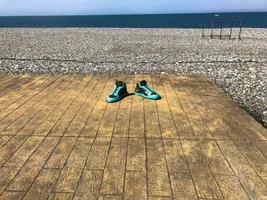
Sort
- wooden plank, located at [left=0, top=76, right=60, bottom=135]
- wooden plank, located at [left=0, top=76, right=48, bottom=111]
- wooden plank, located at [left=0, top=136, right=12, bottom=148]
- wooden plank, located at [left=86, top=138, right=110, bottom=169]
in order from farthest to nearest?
1. wooden plank, located at [left=0, top=76, right=48, bottom=111]
2. wooden plank, located at [left=0, top=76, right=60, bottom=135]
3. wooden plank, located at [left=0, top=136, right=12, bottom=148]
4. wooden plank, located at [left=86, top=138, right=110, bottom=169]

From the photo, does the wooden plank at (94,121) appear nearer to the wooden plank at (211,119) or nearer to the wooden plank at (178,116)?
the wooden plank at (178,116)

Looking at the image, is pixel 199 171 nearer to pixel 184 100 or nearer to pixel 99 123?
pixel 99 123

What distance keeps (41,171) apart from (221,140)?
316 centimetres

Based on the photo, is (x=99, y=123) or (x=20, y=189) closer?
(x=20, y=189)

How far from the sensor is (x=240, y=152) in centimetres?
502

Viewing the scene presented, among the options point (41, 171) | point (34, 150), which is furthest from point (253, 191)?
point (34, 150)

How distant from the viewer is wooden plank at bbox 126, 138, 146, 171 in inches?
179

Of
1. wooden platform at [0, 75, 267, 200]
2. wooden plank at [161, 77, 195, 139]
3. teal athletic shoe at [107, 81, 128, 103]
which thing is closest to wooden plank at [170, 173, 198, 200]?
wooden platform at [0, 75, 267, 200]

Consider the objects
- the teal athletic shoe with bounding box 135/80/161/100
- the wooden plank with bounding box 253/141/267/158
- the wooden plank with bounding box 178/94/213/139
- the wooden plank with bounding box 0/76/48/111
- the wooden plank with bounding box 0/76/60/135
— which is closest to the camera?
the wooden plank with bounding box 253/141/267/158

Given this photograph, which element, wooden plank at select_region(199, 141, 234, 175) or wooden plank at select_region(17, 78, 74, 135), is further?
wooden plank at select_region(17, 78, 74, 135)

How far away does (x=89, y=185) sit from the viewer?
4094 mm

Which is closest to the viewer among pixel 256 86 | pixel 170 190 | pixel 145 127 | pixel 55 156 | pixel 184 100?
pixel 170 190

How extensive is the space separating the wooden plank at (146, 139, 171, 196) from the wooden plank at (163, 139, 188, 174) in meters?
0.08

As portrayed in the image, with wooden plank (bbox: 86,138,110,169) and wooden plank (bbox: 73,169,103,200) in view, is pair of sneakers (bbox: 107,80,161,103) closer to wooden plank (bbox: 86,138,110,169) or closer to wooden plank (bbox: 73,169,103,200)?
wooden plank (bbox: 86,138,110,169)
